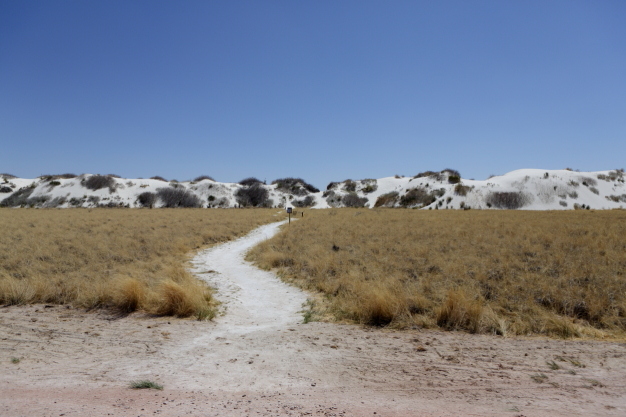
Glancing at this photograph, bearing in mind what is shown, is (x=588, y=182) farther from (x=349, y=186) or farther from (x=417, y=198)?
(x=349, y=186)

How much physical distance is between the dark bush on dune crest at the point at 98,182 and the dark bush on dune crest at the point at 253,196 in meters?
28.4

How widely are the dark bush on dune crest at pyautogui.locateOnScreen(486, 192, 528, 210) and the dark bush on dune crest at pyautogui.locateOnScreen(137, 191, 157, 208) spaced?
216 ft

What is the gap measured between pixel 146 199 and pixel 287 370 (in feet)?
265

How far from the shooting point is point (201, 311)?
7.82 meters

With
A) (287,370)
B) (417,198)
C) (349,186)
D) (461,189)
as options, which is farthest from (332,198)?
(287,370)

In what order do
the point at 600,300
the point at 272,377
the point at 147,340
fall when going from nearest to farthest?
the point at 272,377, the point at 147,340, the point at 600,300

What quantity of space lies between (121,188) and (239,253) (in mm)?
74018

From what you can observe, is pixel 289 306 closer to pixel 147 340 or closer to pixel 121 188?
pixel 147 340

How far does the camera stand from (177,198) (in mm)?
78125

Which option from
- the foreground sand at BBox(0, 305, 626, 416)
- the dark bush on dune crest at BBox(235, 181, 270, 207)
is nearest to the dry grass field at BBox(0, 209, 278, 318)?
the foreground sand at BBox(0, 305, 626, 416)

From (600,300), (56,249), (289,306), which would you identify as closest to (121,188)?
(56,249)

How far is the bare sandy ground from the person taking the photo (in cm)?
392

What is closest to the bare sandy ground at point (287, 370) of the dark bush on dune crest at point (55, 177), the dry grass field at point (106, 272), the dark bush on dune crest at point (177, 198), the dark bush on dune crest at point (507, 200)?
the dry grass field at point (106, 272)

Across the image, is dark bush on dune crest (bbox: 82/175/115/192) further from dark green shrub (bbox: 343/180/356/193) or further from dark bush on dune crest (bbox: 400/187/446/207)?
dark bush on dune crest (bbox: 400/187/446/207)
